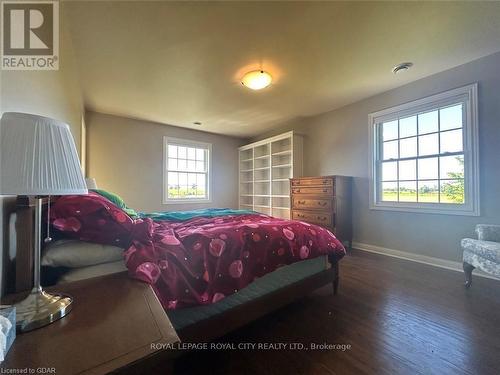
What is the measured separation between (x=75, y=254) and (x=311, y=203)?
3.39 m

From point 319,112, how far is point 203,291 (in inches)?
155

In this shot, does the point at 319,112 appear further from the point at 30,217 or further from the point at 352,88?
the point at 30,217

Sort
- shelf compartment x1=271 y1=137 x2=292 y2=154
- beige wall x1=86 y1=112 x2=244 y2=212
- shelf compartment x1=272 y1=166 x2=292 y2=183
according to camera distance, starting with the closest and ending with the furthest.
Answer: beige wall x1=86 y1=112 x2=244 y2=212, shelf compartment x1=271 y1=137 x2=292 y2=154, shelf compartment x1=272 y1=166 x2=292 y2=183

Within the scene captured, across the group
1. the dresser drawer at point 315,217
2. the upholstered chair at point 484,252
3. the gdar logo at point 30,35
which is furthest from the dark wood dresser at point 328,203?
the gdar logo at point 30,35

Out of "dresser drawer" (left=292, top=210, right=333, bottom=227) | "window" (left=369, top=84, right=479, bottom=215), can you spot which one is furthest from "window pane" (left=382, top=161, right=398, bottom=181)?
"dresser drawer" (left=292, top=210, right=333, bottom=227)

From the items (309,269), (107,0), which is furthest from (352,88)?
(107,0)

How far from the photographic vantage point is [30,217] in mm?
915

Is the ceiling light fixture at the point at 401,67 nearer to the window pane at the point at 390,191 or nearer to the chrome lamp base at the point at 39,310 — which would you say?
the window pane at the point at 390,191

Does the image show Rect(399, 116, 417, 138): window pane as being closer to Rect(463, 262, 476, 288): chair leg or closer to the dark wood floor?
Rect(463, 262, 476, 288): chair leg

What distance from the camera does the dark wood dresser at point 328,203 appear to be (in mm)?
3514

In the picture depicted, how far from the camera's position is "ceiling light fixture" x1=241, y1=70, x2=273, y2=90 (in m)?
2.70

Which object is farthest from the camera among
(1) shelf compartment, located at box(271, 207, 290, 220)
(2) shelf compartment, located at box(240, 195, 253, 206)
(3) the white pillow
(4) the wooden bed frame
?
(2) shelf compartment, located at box(240, 195, 253, 206)

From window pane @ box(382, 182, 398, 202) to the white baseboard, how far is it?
769mm

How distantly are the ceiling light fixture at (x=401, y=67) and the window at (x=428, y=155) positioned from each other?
0.58 m
